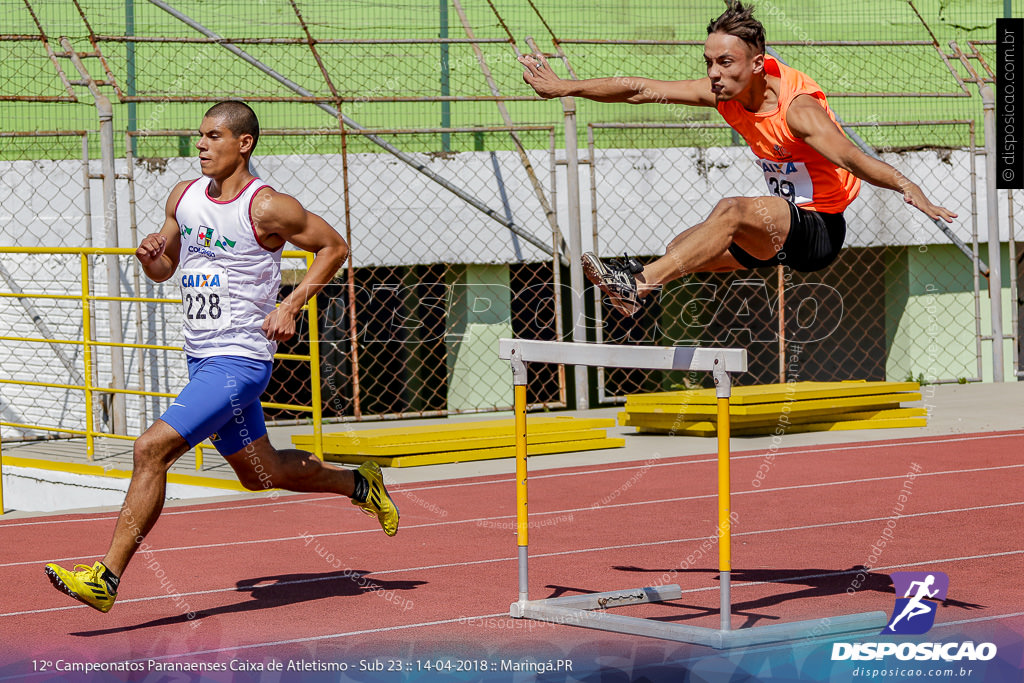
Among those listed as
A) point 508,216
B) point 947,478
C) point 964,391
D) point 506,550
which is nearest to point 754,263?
point 506,550

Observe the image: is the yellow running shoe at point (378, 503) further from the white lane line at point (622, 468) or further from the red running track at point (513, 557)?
the white lane line at point (622, 468)

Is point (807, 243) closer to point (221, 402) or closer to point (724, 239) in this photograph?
point (724, 239)

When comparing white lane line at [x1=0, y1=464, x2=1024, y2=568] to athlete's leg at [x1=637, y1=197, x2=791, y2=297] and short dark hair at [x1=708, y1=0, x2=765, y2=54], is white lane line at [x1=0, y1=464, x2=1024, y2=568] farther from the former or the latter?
short dark hair at [x1=708, y1=0, x2=765, y2=54]

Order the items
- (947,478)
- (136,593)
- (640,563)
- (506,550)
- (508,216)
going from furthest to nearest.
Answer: (508,216), (947,478), (506,550), (640,563), (136,593)

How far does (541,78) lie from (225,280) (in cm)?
165

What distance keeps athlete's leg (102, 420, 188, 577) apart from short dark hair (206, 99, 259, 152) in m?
1.31

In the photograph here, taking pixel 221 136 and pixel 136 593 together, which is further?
pixel 136 593

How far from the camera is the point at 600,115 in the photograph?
15109mm

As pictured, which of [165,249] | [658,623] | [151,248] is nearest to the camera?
[658,623]

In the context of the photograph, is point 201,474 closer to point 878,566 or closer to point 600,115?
point 878,566

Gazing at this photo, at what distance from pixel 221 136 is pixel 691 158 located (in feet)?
29.1

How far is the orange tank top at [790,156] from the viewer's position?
18.5 feet

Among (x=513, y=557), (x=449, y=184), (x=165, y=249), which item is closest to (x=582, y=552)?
(x=513, y=557)

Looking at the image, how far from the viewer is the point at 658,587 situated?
18.9 ft
